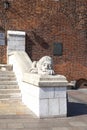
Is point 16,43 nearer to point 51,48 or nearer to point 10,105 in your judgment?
point 51,48

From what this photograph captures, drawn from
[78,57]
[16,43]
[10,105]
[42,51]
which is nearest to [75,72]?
[78,57]

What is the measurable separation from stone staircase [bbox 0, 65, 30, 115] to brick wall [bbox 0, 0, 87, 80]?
3.34 meters

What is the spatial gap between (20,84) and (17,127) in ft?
13.8

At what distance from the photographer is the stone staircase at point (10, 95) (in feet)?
29.3

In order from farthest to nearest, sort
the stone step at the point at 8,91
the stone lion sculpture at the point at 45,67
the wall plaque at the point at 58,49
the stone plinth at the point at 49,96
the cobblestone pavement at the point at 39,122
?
1. the wall plaque at the point at 58,49
2. the stone step at the point at 8,91
3. the stone lion sculpture at the point at 45,67
4. the stone plinth at the point at 49,96
5. the cobblestone pavement at the point at 39,122

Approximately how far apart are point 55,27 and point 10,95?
652 cm

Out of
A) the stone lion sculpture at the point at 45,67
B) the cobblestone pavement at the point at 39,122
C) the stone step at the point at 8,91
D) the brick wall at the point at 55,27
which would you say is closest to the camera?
the cobblestone pavement at the point at 39,122

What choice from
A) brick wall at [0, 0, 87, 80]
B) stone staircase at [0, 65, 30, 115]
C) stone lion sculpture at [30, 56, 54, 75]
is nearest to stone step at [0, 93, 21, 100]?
stone staircase at [0, 65, 30, 115]

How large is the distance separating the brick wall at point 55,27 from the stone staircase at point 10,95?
3.34 m

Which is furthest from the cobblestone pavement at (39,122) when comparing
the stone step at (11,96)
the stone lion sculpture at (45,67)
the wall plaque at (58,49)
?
the wall plaque at (58,49)

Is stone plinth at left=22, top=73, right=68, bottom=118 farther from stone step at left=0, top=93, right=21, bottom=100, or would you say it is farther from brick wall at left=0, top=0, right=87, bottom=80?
brick wall at left=0, top=0, right=87, bottom=80

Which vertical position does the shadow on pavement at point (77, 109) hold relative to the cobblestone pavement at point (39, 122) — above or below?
below

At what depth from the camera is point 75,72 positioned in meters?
16.7

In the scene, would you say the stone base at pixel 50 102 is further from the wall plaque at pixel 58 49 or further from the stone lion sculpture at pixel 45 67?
the wall plaque at pixel 58 49
